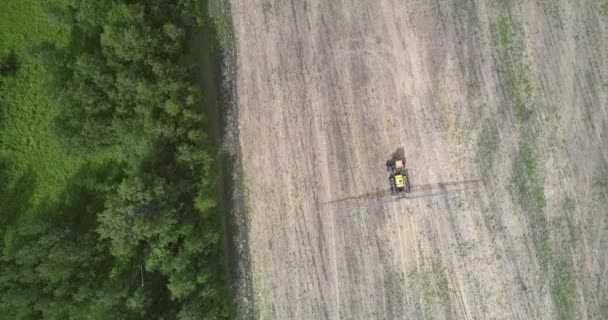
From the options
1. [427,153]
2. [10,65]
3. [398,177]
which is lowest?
[398,177]

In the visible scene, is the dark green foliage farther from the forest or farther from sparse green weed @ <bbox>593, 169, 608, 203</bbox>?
sparse green weed @ <bbox>593, 169, 608, 203</bbox>

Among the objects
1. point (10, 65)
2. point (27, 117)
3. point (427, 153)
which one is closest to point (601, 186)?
point (427, 153)

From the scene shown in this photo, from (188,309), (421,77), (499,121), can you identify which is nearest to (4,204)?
(188,309)

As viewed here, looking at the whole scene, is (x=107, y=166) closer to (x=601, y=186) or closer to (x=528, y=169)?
(x=528, y=169)

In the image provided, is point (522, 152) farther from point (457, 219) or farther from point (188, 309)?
point (188, 309)

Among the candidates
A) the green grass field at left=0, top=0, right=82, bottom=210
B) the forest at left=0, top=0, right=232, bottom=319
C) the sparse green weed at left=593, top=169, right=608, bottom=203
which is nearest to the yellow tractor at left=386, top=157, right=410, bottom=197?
the forest at left=0, top=0, right=232, bottom=319

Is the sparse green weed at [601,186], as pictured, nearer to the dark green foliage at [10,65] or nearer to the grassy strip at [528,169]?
the grassy strip at [528,169]

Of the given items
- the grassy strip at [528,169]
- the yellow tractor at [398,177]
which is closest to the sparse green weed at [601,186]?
the grassy strip at [528,169]
